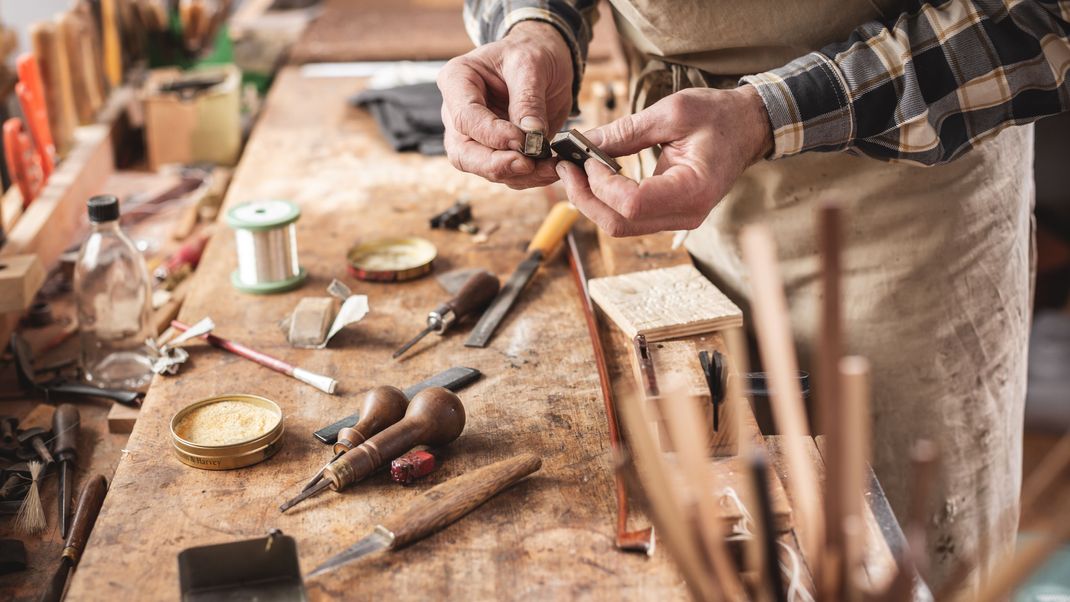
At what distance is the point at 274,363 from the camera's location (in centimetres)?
161

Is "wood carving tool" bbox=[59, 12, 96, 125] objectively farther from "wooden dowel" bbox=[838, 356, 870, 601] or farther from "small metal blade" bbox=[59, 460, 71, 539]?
"wooden dowel" bbox=[838, 356, 870, 601]

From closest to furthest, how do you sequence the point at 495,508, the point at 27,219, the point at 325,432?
the point at 495,508, the point at 325,432, the point at 27,219

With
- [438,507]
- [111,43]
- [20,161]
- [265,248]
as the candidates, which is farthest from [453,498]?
[111,43]

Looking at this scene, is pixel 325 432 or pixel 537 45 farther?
pixel 537 45

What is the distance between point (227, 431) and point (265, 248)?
1.82 feet

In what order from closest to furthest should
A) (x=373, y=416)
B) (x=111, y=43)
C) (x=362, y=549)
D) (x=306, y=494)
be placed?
(x=362, y=549)
(x=306, y=494)
(x=373, y=416)
(x=111, y=43)

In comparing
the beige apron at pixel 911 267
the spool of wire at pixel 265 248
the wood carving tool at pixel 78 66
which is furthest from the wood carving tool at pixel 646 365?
the wood carving tool at pixel 78 66

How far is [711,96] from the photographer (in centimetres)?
146

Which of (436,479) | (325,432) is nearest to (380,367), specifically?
(325,432)

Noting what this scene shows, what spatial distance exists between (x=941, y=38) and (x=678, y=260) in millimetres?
630

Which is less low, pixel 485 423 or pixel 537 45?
pixel 537 45

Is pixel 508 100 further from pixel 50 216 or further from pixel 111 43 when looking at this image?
pixel 111 43

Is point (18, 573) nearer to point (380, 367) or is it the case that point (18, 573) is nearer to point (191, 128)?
point (380, 367)

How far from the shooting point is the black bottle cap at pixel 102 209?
1.74m
